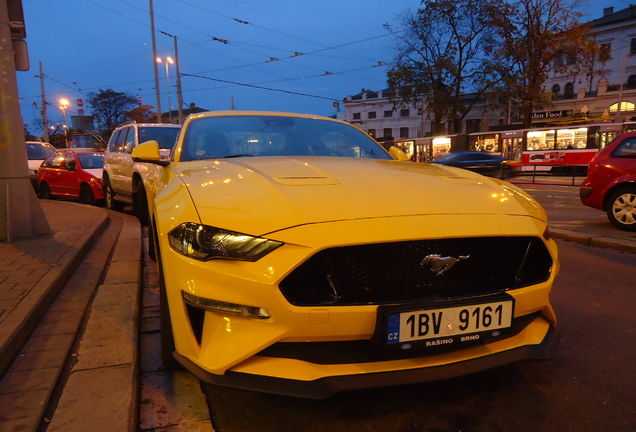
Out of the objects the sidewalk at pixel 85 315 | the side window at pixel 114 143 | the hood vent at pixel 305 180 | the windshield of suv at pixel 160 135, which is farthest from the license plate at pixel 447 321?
the side window at pixel 114 143

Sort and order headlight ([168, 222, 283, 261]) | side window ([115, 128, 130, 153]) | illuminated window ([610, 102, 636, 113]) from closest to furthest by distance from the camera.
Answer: headlight ([168, 222, 283, 261]) < side window ([115, 128, 130, 153]) < illuminated window ([610, 102, 636, 113])

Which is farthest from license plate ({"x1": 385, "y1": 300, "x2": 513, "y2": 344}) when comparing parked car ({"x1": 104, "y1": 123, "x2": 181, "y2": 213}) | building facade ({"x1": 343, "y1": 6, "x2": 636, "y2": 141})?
building facade ({"x1": 343, "y1": 6, "x2": 636, "y2": 141})

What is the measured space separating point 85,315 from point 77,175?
326 inches

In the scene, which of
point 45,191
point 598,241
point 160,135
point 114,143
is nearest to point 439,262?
point 598,241

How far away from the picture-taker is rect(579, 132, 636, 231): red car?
20.8 feet

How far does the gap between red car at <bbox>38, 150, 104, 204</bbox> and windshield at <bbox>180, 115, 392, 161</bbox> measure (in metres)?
7.61

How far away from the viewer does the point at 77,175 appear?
1028 cm

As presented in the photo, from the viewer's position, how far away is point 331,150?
11.2ft

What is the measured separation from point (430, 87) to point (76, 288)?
109ft

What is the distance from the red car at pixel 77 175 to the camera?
10055 mm

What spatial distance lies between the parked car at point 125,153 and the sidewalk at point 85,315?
1874 mm

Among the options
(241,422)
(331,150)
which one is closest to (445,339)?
(241,422)

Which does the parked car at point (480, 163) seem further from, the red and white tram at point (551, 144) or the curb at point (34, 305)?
the curb at point (34, 305)

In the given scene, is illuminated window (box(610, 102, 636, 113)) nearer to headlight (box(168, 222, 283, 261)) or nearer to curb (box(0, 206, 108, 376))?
curb (box(0, 206, 108, 376))
